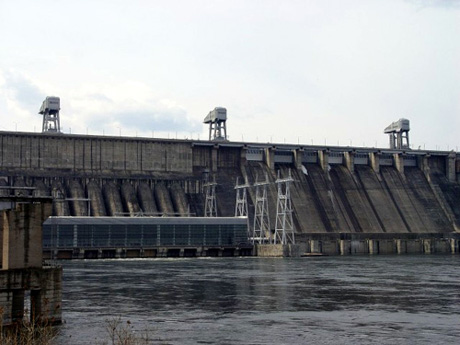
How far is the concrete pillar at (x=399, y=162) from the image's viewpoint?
136m

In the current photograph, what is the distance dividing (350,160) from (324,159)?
16.7ft

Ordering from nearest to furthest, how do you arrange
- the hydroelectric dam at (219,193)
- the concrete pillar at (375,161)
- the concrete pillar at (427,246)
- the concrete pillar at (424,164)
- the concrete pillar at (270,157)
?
the hydroelectric dam at (219,193), the concrete pillar at (427,246), the concrete pillar at (270,157), the concrete pillar at (375,161), the concrete pillar at (424,164)

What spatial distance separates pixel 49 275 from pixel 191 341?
6464 millimetres

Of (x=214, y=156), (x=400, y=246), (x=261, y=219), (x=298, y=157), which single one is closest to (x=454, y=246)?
(x=400, y=246)

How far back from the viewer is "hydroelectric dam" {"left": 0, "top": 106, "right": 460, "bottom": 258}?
107125 mm

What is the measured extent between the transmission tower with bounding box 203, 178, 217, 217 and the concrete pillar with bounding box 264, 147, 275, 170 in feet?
39.4

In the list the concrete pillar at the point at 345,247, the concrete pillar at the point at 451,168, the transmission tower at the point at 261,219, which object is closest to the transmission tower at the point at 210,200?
the transmission tower at the point at 261,219

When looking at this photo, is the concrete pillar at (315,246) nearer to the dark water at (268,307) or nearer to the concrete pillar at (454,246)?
the concrete pillar at (454,246)

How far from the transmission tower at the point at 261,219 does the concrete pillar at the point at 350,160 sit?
18.4 m

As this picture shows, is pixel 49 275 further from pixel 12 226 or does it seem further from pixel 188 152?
pixel 188 152

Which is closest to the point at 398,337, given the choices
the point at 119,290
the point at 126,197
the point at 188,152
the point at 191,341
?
the point at 191,341

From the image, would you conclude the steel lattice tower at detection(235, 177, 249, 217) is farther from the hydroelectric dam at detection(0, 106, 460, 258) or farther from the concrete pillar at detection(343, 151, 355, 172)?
the concrete pillar at detection(343, 151, 355, 172)

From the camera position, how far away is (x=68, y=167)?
113625mm

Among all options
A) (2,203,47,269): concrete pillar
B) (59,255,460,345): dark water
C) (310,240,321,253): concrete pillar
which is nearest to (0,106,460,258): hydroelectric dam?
(310,240,321,253): concrete pillar
